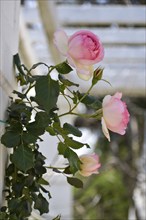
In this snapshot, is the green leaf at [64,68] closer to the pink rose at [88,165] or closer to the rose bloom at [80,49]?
the rose bloom at [80,49]

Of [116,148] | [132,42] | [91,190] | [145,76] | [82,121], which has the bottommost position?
[91,190]

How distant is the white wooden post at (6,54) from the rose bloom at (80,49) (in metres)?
0.15

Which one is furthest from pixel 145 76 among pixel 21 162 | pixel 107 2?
pixel 21 162

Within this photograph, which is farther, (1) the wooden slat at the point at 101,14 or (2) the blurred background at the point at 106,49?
(1) the wooden slat at the point at 101,14

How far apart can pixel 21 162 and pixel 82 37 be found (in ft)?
0.83

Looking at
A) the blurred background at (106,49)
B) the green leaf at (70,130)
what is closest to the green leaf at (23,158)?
the green leaf at (70,130)

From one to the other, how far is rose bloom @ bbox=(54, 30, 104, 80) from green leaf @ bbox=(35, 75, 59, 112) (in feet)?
0.18

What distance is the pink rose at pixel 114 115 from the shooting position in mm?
963

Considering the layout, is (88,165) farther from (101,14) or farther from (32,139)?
(101,14)

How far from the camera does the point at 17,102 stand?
109cm

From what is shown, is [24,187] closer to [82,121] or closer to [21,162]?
[21,162]

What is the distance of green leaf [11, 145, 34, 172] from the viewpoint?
0.94 meters

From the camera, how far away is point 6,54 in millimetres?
1096

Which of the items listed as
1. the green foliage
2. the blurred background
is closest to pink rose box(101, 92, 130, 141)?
the green foliage
